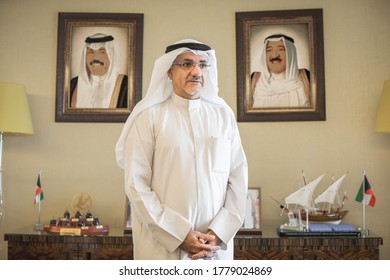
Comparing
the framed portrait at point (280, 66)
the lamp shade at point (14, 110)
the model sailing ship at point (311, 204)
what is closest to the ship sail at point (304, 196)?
the model sailing ship at point (311, 204)

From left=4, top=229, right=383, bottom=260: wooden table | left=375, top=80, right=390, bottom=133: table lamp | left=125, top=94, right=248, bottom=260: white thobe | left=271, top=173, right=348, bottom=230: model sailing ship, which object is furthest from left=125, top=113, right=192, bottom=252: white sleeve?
left=375, top=80, right=390, bottom=133: table lamp

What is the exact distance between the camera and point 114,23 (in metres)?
3.58

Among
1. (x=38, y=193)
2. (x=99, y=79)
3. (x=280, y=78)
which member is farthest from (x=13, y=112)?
(x=280, y=78)

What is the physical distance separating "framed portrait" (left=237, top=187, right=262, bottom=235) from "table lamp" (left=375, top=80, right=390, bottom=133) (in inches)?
35.1

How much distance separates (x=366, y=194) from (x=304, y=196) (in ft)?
1.29

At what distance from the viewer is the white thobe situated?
1.82m

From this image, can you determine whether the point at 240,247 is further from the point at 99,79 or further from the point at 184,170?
the point at 99,79

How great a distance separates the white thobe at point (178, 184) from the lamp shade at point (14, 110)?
1562mm

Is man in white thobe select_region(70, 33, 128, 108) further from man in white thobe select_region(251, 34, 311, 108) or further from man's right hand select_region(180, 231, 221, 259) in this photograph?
man's right hand select_region(180, 231, 221, 259)

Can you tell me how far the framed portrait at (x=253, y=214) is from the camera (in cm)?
304
